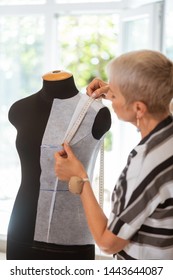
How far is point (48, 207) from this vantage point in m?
1.70

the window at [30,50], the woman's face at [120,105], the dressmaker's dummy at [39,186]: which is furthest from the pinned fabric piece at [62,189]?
the window at [30,50]

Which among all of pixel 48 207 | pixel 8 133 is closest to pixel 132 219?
pixel 48 207

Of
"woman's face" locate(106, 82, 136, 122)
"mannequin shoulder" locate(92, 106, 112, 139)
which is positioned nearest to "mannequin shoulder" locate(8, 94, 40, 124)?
"mannequin shoulder" locate(92, 106, 112, 139)

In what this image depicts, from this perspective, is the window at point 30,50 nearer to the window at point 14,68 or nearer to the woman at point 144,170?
the window at point 14,68

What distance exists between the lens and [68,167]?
1497 mm

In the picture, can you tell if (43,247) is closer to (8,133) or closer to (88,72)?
(8,133)

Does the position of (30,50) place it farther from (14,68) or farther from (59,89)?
(59,89)

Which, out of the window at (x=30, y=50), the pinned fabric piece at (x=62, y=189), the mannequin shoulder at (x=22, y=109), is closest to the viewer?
the pinned fabric piece at (x=62, y=189)

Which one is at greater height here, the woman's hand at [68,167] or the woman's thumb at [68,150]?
the woman's thumb at [68,150]

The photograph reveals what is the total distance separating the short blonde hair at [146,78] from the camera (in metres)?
→ 1.28

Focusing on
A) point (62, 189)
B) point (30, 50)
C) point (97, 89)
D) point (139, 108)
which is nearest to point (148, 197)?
point (139, 108)

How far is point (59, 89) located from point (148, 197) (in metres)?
0.66

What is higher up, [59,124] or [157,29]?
[157,29]

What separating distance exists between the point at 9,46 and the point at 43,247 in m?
3.57
